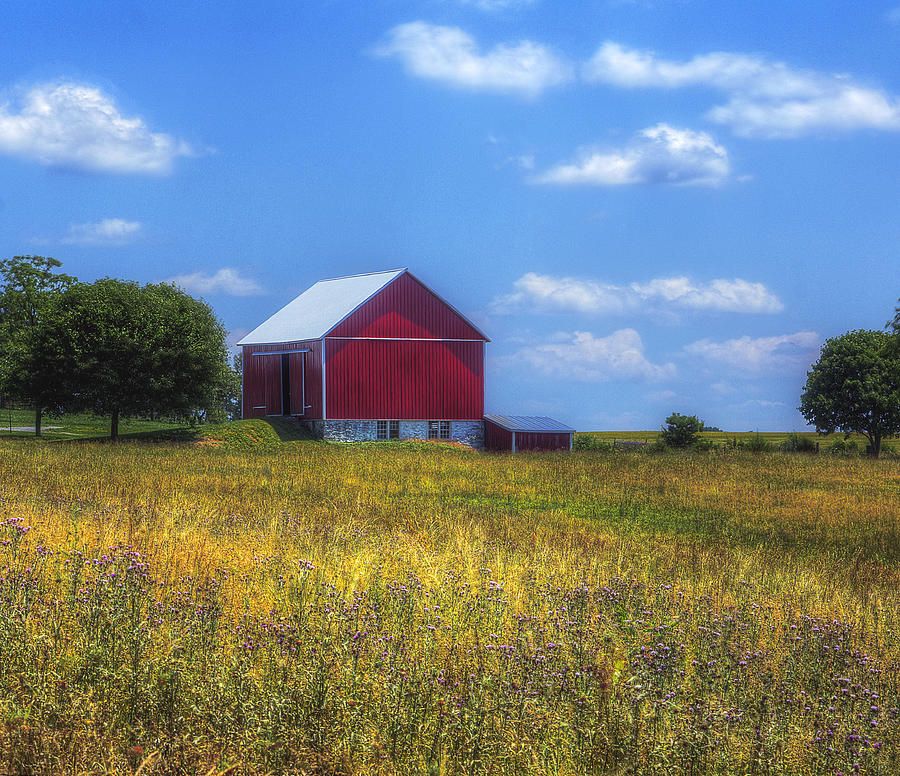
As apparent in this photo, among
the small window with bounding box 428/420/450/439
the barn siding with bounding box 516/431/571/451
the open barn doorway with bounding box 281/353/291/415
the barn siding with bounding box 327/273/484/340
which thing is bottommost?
the barn siding with bounding box 516/431/571/451

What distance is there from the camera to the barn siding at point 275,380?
42094 millimetres

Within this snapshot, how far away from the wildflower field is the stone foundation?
27456 millimetres

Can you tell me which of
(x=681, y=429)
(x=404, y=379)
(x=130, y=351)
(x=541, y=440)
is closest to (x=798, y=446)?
(x=681, y=429)

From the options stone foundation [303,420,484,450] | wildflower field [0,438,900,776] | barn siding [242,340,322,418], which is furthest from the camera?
barn siding [242,340,322,418]

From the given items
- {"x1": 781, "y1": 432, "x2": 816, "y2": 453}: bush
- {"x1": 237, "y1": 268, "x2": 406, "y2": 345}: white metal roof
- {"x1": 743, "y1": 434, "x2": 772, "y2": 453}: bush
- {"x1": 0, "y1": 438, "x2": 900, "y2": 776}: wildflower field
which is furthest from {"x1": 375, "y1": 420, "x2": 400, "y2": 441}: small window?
{"x1": 0, "y1": 438, "x2": 900, "y2": 776}: wildflower field

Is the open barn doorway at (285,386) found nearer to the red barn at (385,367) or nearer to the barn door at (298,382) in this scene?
the red barn at (385,367)

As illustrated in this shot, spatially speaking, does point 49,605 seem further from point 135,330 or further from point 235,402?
point 235,402

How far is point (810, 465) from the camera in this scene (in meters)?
32.6

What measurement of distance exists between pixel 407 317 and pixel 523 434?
8.34 metres

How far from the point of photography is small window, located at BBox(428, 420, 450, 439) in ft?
143

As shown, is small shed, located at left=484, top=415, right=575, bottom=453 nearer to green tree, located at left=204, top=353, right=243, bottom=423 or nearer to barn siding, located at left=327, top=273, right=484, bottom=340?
barn siding, located at left=327, top=273, right=484, bottom=340

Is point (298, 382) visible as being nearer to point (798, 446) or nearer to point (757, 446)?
point (757, 446)

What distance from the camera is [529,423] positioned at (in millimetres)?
44750

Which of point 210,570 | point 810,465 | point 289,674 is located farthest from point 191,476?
point 810,465
